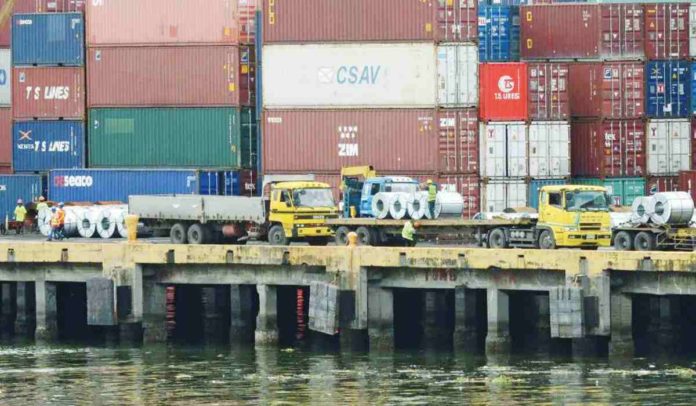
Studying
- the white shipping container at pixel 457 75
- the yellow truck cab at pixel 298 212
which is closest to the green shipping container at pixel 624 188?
the white shipping container at pixel 457 75

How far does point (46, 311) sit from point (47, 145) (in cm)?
2102

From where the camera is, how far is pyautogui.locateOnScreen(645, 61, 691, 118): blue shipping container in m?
80.8

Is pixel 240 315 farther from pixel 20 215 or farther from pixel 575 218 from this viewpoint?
pixel 20 215

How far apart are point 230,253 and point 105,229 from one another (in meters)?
17.3

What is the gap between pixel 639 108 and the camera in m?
80.5

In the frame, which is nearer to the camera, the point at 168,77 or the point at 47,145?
the point at 168,77

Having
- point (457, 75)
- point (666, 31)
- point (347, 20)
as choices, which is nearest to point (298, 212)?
point (457, 75)

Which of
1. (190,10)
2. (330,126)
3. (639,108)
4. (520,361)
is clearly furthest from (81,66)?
(520,361)

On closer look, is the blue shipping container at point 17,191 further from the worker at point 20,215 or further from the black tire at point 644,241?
the black tire at point 644,241

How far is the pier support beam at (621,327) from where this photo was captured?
5747 centimetres

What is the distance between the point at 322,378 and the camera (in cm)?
5597

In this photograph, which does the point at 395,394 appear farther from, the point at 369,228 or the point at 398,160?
the point at 398,160

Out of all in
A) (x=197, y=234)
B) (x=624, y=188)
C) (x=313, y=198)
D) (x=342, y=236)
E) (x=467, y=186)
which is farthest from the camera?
(x=624, y=188)

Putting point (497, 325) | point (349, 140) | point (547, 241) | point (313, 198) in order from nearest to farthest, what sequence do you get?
1. point (497, 325)
2. point (547, 241)
3. point (313, 198)
4. point (349, 140)
